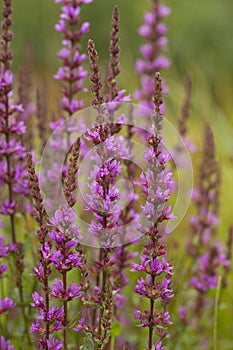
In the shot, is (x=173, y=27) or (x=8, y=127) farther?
(x=173, y=27)

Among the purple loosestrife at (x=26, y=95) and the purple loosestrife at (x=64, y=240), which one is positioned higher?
the purple loosestrife at (x=26, y=95)

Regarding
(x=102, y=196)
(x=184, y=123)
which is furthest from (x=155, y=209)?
(x=184, y=123)

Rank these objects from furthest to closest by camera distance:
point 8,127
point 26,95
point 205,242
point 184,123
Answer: point 205,242 < point 184,123 < point 26,95 < point 8,127

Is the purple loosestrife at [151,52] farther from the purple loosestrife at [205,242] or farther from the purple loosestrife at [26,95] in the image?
the purple loosestrife at [26,95]

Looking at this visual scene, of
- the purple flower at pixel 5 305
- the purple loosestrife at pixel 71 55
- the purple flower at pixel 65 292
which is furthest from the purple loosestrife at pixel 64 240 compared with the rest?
the purple loosestrife at pixel 71 55

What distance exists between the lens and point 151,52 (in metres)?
4.03

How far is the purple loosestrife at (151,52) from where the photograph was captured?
154 inches

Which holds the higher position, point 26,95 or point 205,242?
point 26,95

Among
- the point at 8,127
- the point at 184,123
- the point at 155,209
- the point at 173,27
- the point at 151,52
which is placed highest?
the point at 173,27

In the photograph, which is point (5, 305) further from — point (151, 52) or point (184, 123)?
point (151, 52)

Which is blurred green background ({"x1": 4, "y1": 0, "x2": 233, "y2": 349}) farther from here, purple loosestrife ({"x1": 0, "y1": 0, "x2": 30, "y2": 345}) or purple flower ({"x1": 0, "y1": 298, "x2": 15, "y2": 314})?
purple flower ({"x1": 0, "y1": 298, "x2": 15, "y2": 314})

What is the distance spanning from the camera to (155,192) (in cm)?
198

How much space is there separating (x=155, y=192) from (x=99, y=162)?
243mm

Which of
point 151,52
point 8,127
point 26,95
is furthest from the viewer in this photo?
point 151,52
